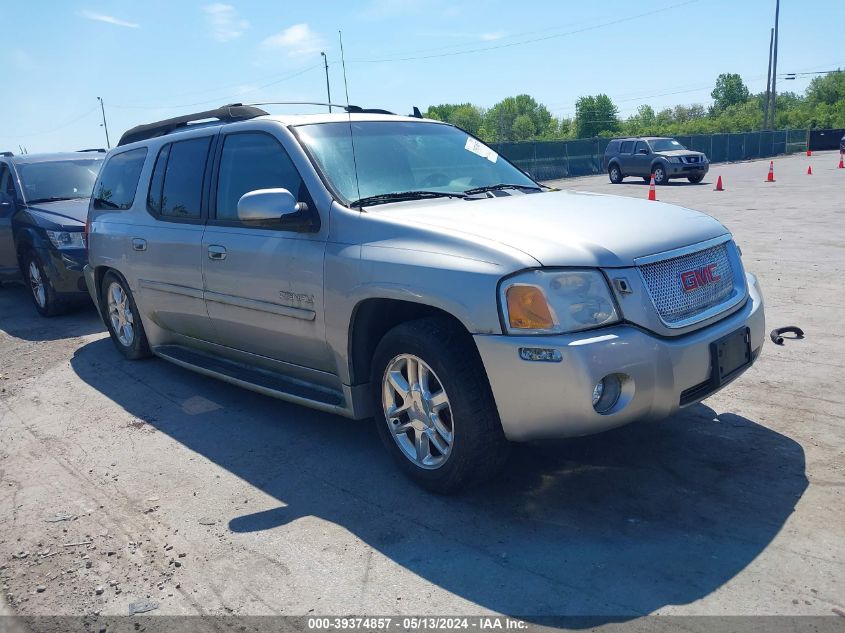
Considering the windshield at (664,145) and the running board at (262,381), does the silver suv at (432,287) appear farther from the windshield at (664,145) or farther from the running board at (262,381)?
the windshield at (664,145)

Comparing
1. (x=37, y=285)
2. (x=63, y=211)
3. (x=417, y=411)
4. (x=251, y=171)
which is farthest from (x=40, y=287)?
(x=417, y=411)

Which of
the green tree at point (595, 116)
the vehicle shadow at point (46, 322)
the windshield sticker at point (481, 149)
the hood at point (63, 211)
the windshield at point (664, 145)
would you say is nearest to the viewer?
the windshield sticker at point (481, 149)

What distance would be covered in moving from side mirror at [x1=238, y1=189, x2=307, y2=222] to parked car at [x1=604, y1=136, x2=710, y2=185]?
80.1 ft

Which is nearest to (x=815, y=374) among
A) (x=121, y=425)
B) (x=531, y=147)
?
(x=121, y=425)

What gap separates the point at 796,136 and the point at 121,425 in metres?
58.1

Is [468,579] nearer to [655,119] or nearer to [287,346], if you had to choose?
[287,346]

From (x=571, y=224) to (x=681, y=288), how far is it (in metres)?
0.59

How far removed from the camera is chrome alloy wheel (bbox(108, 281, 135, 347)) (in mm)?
6363

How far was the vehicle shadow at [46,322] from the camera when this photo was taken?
7972 mm

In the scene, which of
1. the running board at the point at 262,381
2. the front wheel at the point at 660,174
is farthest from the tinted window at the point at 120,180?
the front wheel at the point at 660,174

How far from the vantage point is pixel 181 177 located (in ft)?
17.5

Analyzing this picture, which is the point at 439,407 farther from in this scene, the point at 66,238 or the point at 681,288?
the point at 66,238

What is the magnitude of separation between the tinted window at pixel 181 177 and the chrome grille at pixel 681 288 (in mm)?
3088

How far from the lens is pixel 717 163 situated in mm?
44531
